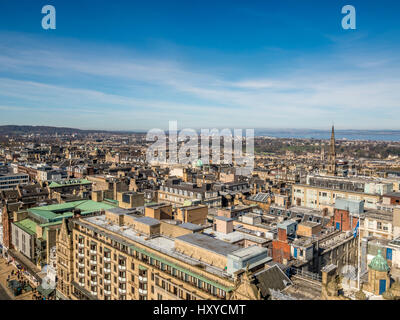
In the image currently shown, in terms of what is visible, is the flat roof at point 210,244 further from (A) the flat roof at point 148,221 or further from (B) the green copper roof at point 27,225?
(B) the green copper roof at point 27,225

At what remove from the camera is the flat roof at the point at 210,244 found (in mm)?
32375

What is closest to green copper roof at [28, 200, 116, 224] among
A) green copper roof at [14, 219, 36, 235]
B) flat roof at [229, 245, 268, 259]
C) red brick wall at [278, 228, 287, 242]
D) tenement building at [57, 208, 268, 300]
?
green copper roof at [14, 219, 36, 235]

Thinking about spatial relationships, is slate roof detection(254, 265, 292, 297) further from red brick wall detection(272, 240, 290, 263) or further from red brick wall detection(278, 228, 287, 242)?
red brick wall detection(278, 228, 287, 242)

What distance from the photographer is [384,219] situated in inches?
1994

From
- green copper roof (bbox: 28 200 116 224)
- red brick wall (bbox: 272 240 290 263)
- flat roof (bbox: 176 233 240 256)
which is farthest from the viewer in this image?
green copper roof (bbox: 28 200 116 224)

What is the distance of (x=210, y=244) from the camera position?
34.3m

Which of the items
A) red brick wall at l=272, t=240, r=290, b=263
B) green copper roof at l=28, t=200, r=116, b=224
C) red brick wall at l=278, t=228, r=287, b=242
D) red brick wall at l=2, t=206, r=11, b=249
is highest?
red brick wall at l=278, t=228, r=287, b=242

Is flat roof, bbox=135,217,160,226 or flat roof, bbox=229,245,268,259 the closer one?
flat roof, bbox=229,245,268,259

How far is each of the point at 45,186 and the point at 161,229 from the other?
75759mm

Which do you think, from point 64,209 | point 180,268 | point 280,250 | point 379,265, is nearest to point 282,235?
point 280,250

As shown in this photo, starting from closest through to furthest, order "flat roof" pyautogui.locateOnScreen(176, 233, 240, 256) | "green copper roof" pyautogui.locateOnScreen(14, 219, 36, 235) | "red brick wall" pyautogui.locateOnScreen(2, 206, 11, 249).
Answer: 1. "flat roof" pyautogui.locateOnScreen(176, 233, 240, 256)
2. "green copper roof" pyautogui.locateOnScreen(14, 219, 36, 235)
3. "red brick wall" pyautogui.locateOnScreen(2, 206, 11, 249)

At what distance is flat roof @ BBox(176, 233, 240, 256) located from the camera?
106 feet
